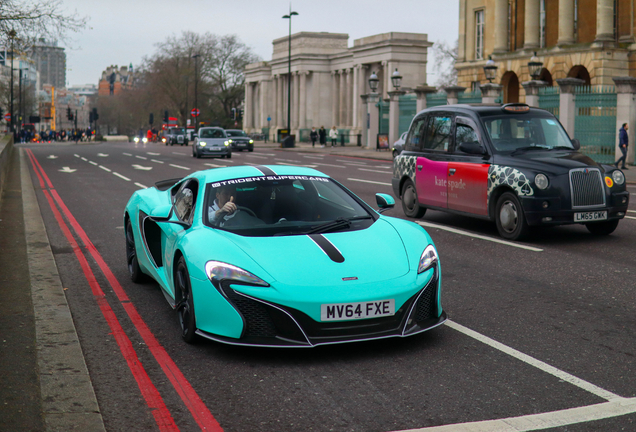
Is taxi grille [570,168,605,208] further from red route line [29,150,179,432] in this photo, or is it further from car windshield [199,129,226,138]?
car windshield [199,129,226,138]

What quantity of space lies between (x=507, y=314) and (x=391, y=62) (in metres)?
66.4

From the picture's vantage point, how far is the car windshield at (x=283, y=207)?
588 cm

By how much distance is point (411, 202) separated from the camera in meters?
13.0

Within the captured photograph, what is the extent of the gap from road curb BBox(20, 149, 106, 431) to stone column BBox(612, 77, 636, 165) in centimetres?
2559

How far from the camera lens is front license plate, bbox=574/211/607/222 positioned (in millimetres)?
10094

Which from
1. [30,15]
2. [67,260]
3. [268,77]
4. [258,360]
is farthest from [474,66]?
[268,77]

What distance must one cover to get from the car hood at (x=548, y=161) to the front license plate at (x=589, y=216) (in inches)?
22.9

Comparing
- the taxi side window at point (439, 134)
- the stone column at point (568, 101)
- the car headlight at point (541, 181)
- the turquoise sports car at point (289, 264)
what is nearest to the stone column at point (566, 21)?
the stone column at point (568, 101)

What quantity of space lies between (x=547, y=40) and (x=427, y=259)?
151 ft

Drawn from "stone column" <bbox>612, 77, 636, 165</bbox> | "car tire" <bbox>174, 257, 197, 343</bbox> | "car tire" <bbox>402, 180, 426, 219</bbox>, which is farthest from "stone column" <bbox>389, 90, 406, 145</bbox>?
"car tire" <bbox>174, 257, 197, 343</bbox>

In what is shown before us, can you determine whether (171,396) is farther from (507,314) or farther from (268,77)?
(268,77)

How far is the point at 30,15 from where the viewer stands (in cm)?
3014

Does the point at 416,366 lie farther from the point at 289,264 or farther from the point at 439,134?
the point at 439,134

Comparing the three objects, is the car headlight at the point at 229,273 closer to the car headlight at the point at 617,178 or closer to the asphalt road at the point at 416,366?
the asphalt road at the point at 416,366
